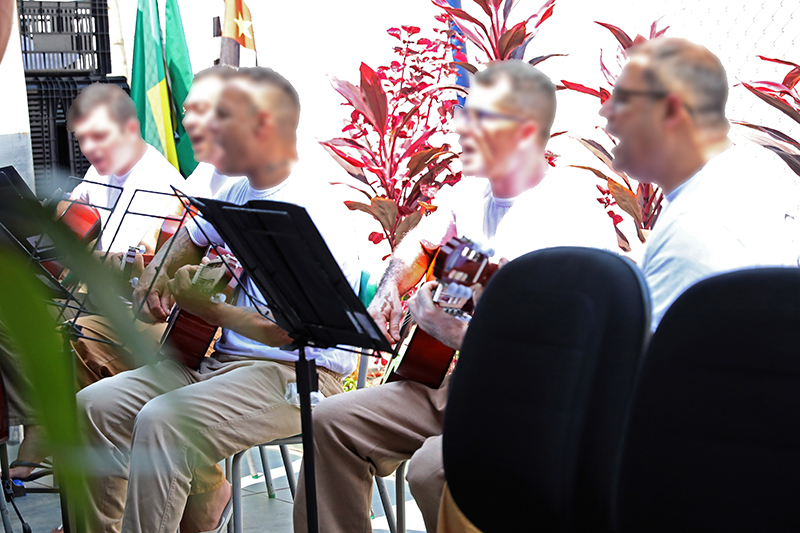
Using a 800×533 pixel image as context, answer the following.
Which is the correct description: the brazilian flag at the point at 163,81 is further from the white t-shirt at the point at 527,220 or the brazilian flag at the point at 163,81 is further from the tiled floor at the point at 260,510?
the white t-shirt at the point at 527,220

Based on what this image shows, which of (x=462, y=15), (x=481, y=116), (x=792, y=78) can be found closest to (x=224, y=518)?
(x=481, y=116)

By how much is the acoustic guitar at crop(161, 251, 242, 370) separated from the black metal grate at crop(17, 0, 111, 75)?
78 cm

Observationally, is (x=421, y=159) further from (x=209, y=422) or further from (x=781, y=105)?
(x=209, y=422)

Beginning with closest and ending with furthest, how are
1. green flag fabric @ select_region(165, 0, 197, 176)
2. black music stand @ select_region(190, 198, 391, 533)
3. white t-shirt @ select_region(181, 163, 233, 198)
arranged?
black music stand @ select_region(190, 198, 391, 533) → white t-shirt @ select_region(181, 163, 233, 198) → green flag fabric @ select_region(165, 0, 197, 176)

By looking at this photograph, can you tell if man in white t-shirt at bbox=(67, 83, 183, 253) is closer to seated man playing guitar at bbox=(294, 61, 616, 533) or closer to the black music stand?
seated man playing guitar at bbox=(294, 61, 616, 533)

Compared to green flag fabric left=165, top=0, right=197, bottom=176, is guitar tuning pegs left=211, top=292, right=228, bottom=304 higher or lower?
lower

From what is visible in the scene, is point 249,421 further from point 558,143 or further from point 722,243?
point 558,143

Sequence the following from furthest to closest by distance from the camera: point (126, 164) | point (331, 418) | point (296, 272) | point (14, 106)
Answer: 1. point (126, 164)
2. point (331, 418)
3. point (296, 272)
4. point (14, 106)

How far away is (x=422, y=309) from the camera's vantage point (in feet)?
5.96

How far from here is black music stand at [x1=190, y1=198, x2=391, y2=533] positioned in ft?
4.10

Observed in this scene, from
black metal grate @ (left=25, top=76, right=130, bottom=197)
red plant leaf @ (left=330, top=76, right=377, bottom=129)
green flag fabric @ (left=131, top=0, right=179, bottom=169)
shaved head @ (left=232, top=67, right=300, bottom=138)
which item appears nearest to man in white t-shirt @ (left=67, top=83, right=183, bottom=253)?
shaved head @ (left=232, top=67, right=300, bottom=138)

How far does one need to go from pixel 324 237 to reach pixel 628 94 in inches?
33.6

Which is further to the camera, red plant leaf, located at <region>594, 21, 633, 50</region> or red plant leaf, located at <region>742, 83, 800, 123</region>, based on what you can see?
red plant leaf, located at <region>594, 21, 633, 50</region>

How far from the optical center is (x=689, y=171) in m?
1.60
